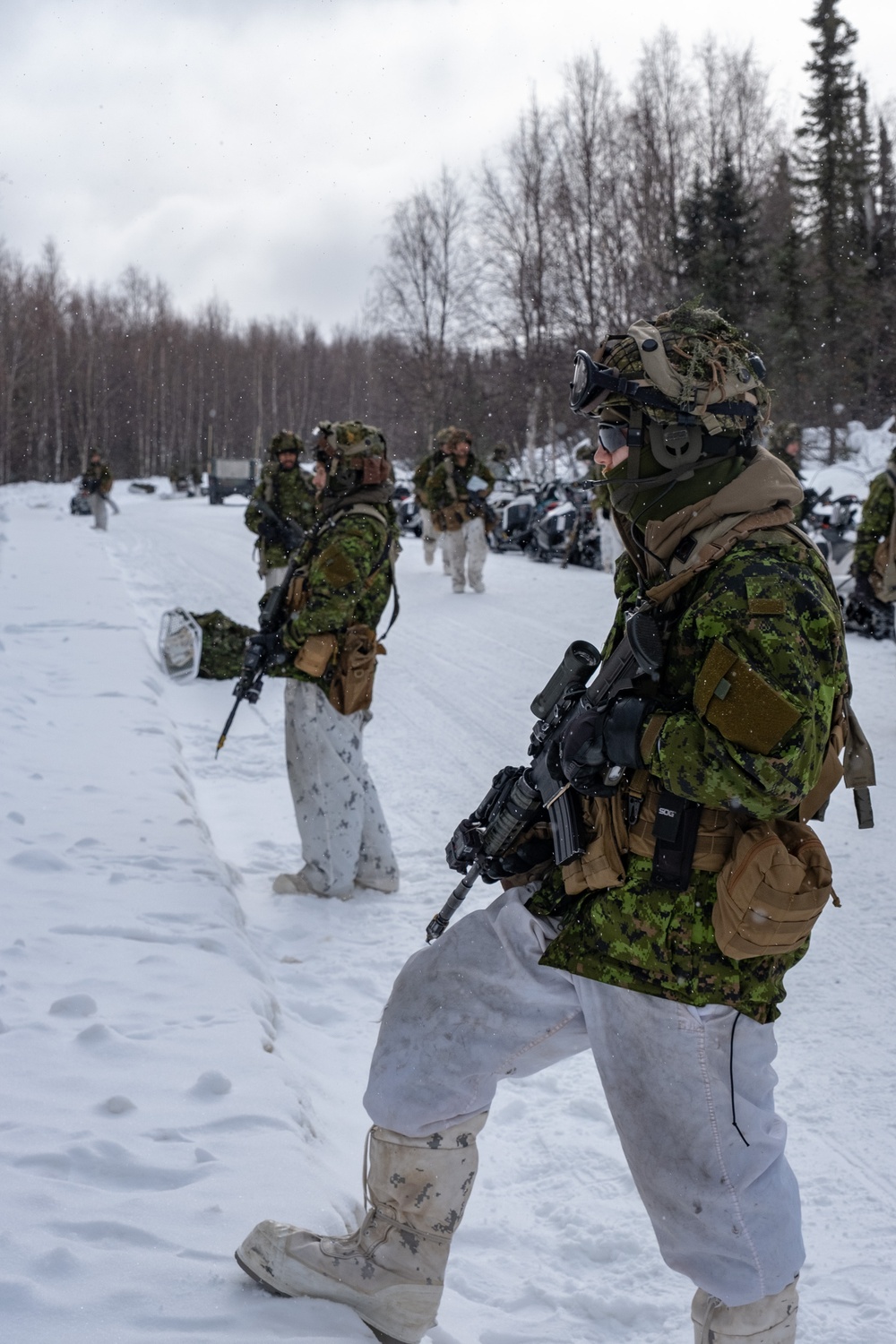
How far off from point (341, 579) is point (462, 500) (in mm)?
8819

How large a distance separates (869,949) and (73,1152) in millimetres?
3073

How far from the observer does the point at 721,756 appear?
1781 mm

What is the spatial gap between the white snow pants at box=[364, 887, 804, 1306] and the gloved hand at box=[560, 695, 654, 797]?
0.32 m

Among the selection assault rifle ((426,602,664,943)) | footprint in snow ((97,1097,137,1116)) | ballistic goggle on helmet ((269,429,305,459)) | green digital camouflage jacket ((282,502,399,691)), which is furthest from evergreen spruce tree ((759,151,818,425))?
footprint in snow ((97,1097,137,1116))

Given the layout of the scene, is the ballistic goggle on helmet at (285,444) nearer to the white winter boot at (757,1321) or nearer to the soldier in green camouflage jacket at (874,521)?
the soldier in green camouflage jacket at (874,521)

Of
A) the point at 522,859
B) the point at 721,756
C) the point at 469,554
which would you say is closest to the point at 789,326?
the point at 469,554

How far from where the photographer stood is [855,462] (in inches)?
1011

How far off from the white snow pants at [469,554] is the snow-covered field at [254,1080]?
6.56 m

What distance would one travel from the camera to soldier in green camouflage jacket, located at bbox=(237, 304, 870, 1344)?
1.82 meters

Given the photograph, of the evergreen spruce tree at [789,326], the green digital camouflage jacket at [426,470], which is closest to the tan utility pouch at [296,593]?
the green digital camouflage jacket at [426,470]

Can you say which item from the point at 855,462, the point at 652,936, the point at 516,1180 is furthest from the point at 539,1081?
the point at 855,462

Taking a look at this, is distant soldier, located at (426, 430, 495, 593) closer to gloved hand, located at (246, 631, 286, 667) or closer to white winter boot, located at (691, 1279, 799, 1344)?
gloved hand, located at (246, 631, 286, 667)

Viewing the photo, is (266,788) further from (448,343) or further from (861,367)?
(448,343)

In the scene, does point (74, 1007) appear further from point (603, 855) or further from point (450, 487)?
point (450, 487)
